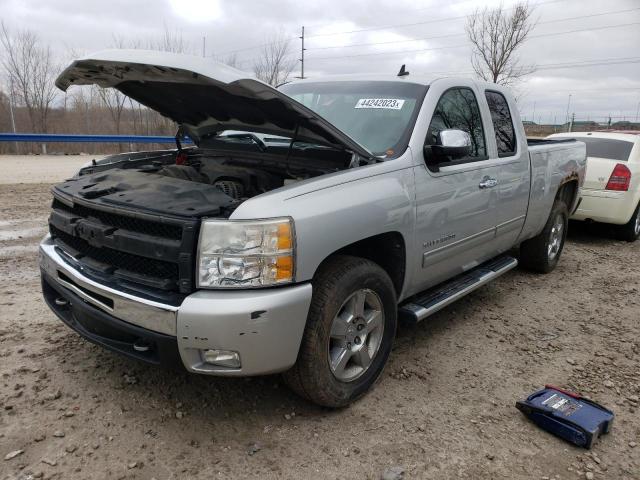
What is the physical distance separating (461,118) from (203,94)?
1.98 meters

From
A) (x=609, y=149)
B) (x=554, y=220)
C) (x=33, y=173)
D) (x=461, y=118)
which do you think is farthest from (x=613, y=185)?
(x=33, y=173)

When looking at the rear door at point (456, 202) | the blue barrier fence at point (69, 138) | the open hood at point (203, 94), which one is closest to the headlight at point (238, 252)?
the open hood at point (203, 94)

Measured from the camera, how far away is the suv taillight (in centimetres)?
703

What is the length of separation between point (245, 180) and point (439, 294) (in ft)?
5.30

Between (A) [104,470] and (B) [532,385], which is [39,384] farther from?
(B) [532,385]

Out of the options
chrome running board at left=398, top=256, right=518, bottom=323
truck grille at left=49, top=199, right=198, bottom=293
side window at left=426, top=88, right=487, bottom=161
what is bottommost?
chrome running board at left=398, top=256, right=518, bottom=323

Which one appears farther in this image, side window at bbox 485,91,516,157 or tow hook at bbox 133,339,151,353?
Answer: side window at bbox 485,91,516,157

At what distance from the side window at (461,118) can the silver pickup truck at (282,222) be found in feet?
0.05

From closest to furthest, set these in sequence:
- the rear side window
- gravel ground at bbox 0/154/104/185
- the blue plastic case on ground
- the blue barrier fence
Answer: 1. the blue plastic case on ground
2. the rear side window
3. gravel ground at bbox 0/154/104/185
4. the blue barrier fence

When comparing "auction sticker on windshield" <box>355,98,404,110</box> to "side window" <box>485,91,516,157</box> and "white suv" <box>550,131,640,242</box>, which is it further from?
"white suv" <box>550,131,640,242</box>

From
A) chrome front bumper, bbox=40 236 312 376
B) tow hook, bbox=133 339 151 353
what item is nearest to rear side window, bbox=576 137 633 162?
chrome front bumper, bbox=40 236 312 376

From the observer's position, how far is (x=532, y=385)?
3.26 meters

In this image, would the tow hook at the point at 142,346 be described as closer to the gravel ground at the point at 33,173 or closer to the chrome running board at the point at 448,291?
the chrome running board at the point at 448,291

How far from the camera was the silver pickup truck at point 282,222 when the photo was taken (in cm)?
230
